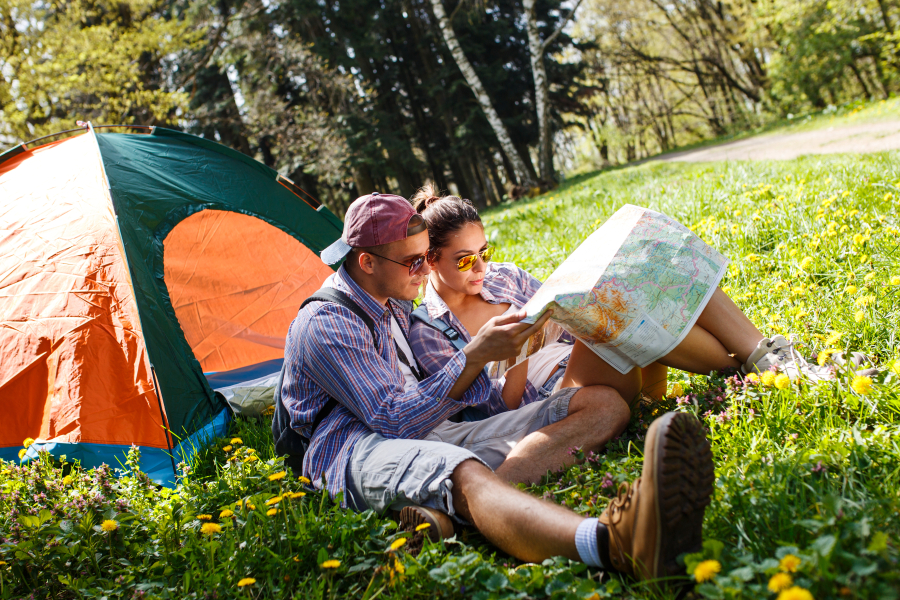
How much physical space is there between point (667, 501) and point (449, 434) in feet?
3.59

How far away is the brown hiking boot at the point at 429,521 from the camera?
172 centimetres

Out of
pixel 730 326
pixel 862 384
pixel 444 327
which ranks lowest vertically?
pixel 862 384

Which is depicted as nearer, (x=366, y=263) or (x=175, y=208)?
(x=366, y=263)

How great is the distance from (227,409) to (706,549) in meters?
2.86

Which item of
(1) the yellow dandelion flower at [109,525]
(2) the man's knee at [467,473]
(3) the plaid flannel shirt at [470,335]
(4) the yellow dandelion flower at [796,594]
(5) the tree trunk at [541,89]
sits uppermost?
(5) the tree trunk at [541,89]

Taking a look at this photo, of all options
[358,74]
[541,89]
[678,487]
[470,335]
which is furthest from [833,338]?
[358,74]

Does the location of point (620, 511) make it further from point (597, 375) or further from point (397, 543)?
point (597, 375)

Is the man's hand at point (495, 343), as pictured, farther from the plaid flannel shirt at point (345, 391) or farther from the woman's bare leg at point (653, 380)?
the woman's bare leg at point (653, 380)

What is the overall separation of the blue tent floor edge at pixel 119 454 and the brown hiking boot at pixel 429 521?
1.53 m

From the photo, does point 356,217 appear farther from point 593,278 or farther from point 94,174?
point 94,174

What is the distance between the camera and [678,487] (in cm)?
130

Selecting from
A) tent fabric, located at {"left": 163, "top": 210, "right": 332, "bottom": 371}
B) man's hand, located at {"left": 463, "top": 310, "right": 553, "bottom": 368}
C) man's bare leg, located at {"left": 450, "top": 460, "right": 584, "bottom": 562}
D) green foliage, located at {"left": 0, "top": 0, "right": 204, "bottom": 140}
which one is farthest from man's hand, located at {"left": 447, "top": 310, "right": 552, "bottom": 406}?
green foliage, located at {"left": 0, "top": 0, "right": 204, "bottom": 140}

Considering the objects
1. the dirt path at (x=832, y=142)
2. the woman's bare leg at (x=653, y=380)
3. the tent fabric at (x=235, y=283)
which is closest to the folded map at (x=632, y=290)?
the woman's bare leg at (x=653, y=380)

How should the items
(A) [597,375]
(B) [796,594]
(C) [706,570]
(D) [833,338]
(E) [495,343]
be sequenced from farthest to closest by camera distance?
(A) [597,375] < (D) [833,338] < (E) [495,343] < (C) [706,570] < (B) [796,594]
